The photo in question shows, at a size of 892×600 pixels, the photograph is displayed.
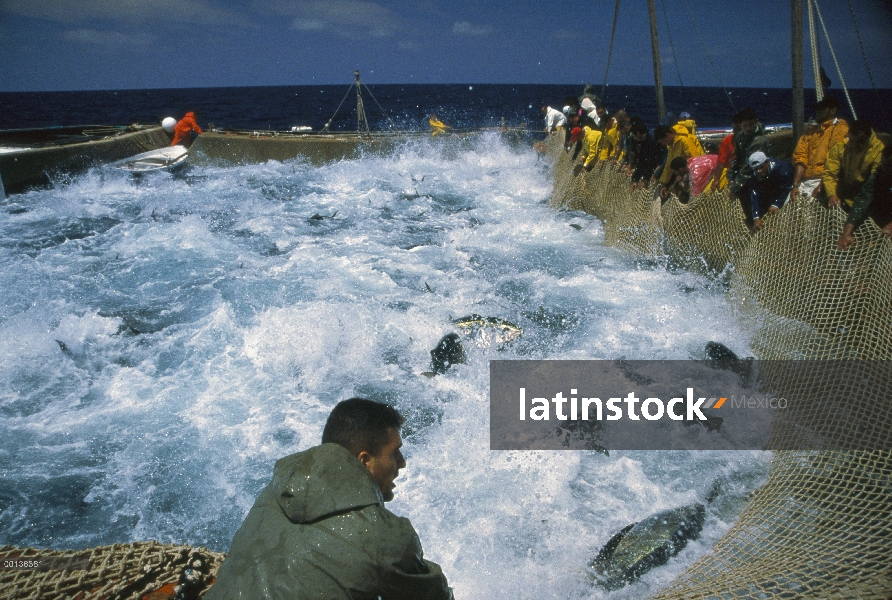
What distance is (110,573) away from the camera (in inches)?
105

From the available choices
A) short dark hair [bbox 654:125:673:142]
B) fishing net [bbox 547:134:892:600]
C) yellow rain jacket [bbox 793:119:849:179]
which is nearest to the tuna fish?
fishing net [bbox 547:134:892:600]

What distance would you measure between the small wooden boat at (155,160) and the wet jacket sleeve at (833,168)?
18.2m

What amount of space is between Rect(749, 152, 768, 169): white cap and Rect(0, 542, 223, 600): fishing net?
7692 mm

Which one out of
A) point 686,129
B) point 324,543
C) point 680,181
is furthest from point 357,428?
point 686,129

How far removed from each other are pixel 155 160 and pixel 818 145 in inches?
734

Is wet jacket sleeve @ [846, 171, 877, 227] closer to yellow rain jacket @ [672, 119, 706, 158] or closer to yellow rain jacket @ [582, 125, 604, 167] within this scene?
yellow rain jacket @ [672, 119, 706, 158]

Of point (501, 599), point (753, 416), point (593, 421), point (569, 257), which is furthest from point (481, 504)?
point (569, 257)

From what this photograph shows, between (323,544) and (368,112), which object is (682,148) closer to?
(323,544)

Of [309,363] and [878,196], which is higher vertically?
[878,196]

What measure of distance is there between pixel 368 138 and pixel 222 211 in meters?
6.65

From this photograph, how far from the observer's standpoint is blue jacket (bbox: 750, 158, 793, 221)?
7.20 metres

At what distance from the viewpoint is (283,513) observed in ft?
6.01

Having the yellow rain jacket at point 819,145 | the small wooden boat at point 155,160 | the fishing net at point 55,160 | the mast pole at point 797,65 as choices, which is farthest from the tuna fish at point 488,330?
the small wooden boat at point 155,160

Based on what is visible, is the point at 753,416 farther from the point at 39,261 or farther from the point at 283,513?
the point at 39,261
